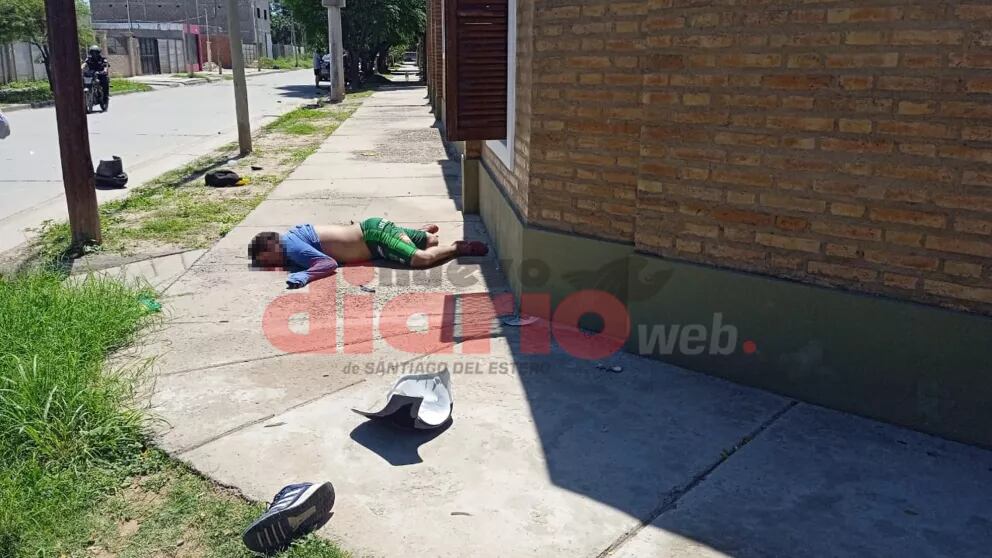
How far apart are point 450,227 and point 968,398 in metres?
5.04

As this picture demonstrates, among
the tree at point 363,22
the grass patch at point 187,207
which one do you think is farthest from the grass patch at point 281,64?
the grass patch at point 187,207

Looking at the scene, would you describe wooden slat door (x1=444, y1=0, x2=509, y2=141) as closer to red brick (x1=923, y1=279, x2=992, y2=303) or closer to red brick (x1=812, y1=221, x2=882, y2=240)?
red brick (x1=812, y1=221, x2=882, y2=240)

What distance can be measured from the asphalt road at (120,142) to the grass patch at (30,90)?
6.52ft

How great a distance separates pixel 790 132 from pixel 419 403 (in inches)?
82.6

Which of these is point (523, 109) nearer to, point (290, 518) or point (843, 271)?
point (843, 271)

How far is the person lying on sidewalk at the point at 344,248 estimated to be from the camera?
609 centimetres

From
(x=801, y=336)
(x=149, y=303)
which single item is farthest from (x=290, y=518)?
(x=149, y=303)

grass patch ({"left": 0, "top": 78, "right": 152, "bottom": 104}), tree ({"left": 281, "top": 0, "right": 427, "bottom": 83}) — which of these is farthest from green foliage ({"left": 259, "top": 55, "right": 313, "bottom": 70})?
tree ({"left": 281, "top": 0, "right": 427, "bottom": 83})

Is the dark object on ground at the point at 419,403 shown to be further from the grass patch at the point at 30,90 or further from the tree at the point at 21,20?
the tree at the point at 21,20

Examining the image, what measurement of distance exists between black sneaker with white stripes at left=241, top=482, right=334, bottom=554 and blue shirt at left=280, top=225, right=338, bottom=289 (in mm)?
3188

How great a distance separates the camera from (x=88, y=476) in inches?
123

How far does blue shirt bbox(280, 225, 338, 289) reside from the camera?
595cm

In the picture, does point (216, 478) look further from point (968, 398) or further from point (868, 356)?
point (968, 398)

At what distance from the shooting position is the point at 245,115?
40.8 feet
